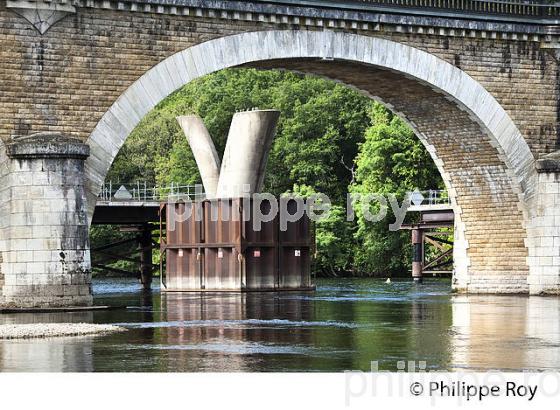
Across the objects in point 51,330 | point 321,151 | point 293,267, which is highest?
point 321,151

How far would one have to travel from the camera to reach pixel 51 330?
24.4 meters

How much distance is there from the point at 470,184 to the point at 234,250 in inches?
329

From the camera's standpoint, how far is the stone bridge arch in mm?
33875

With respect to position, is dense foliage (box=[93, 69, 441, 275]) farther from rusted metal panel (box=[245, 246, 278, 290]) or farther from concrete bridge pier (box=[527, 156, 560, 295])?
concrete bridge pier (box=[527, 156, 560, 295])

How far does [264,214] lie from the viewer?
151 feet

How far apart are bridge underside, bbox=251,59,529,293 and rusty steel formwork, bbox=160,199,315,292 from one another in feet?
21.2

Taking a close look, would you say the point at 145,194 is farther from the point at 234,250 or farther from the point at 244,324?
the point at 244,324

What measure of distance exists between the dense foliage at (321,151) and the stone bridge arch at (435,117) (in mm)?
27291

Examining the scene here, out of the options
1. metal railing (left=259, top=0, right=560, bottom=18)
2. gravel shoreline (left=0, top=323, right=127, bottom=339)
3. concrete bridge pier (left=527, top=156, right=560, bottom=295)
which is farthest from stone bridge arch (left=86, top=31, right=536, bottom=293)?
gravel shoreline (left=0, top=323, right=127, bottom=339)

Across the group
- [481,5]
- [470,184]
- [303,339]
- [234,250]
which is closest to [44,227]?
[303,339]

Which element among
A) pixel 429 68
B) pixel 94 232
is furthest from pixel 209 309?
pixel 94 232
